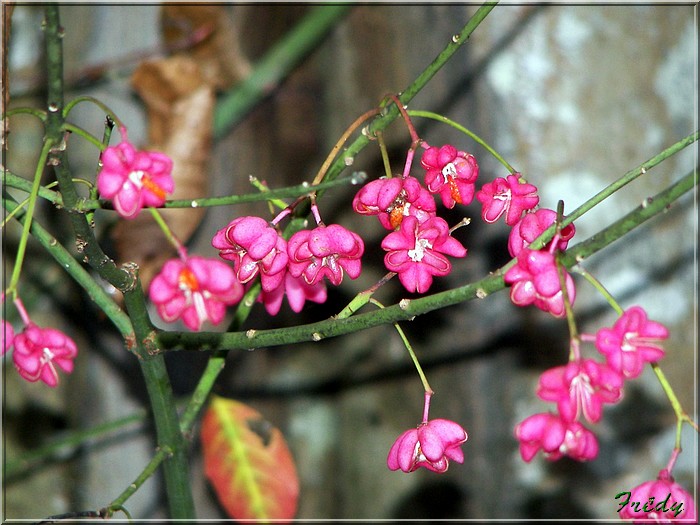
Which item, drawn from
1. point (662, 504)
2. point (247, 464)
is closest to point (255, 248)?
point (662, 504)

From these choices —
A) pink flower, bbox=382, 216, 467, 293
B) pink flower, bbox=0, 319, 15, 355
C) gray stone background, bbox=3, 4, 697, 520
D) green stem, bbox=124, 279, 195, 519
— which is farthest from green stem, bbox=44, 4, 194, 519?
gray stone background, bbox=3, 4, 697, 520

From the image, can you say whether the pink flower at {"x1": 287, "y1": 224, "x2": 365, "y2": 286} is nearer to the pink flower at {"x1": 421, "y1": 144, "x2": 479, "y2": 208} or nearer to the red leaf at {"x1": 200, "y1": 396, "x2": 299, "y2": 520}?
the pink flower at {"x1": 421, "y1": 144, "x2": 479, "y2": 208}

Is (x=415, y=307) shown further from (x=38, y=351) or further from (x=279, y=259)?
(x=38, y=351)

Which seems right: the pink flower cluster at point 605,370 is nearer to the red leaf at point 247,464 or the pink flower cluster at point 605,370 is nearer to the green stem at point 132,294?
the green stem at point 132,294

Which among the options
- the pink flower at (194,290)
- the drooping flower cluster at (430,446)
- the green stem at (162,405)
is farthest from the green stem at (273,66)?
the drooping flower cluster at (430,446)

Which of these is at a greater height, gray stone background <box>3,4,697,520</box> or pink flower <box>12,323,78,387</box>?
gray stone background <box>3,4,697,520</box>

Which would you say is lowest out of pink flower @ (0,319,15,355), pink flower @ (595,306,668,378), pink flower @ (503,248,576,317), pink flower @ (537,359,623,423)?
pink flower @ (537,359,623,423)
